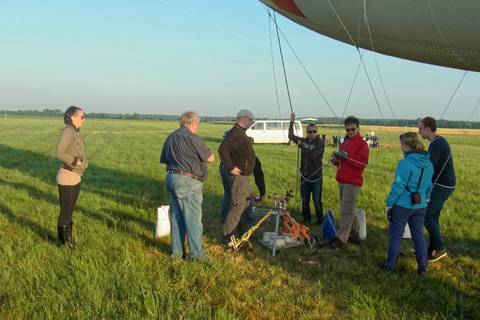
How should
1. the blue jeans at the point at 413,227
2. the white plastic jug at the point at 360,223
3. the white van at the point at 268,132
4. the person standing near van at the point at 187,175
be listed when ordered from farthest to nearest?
the white van at the point at 268,132 → the white plastic jug at the point at 360,223 → the person standing near van at the point at 187,175 → the blue jeans at the point at 413,227

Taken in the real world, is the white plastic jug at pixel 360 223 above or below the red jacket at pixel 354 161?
below

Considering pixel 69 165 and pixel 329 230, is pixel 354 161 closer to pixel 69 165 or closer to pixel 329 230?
pixel 329 230

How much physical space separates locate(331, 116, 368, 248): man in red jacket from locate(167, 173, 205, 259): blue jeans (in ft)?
6.42

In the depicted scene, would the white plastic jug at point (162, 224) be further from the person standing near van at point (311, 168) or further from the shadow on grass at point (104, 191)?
the person standing near van at point (311, 168)

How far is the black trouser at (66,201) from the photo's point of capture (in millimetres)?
5195

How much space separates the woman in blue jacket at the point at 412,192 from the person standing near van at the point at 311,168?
2241 millimetres

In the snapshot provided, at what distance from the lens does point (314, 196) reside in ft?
23.1

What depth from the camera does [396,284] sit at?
4473 mm

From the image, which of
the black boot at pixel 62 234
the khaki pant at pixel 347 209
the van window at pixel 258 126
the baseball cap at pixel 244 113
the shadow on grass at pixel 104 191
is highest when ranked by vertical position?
the baseball cap at pixel 244 113

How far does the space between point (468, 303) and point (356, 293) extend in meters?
1.06

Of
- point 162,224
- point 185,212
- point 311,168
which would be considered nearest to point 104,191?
point 162,224

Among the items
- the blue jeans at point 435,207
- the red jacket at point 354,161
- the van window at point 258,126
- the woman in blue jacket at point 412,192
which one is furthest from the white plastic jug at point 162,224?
the van window at point 258,126

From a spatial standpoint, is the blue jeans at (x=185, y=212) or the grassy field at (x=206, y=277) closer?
the grassy field at (x=206, y=277)

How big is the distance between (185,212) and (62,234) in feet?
5.45
